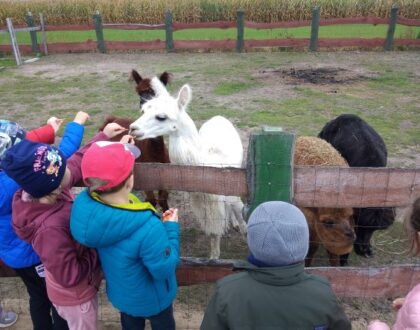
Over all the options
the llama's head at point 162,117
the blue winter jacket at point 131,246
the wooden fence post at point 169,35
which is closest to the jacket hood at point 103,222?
the blue winter jacket at point 131,246

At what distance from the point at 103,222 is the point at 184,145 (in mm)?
1949

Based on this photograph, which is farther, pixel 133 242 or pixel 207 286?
pixel 207 286

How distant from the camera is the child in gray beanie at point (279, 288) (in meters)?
1.38

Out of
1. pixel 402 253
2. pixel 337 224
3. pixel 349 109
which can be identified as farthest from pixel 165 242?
pixel 349 109

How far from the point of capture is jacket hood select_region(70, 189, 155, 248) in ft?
5.87

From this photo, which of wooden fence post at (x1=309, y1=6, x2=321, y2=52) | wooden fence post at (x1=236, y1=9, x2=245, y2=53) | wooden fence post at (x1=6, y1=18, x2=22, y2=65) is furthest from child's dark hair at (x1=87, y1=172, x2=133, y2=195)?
wooden fence post at (x1=309, y1=6, x2=321, y2=52)

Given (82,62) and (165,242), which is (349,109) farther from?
(82,62)

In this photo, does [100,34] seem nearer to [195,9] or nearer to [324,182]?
[195,9]

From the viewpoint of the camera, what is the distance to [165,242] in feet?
6.26

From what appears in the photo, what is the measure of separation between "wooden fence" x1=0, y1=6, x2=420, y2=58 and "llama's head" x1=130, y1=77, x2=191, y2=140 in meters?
12.5

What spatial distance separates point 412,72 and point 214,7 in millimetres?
9816

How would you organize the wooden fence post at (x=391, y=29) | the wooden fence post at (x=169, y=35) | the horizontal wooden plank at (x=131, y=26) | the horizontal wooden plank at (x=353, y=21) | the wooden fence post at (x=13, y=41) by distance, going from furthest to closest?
the horizontal wooden plank at (x=131, y=26) → the wooden fence post at (x=169, y=35) → the horizontal wooden plank at (x=353, y=21) → the wooden fence post at (x=391, y=29) → the wooden fence post at (x=13, y=41)

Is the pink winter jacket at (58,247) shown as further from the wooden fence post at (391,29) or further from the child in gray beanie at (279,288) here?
the wooden fence post at (391,29)

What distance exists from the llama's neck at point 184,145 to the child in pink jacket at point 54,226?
1519 mm
